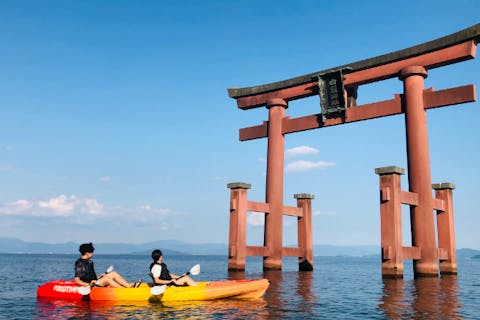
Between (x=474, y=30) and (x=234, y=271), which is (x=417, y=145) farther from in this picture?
(x=234, y=271)

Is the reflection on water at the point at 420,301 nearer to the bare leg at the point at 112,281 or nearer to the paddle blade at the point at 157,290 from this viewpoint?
the paddle blade at the point at 157,290

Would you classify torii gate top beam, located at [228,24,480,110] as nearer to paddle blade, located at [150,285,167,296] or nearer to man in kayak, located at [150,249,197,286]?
man in kayak, located at [150,249,197,286]

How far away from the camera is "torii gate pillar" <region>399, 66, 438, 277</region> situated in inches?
575

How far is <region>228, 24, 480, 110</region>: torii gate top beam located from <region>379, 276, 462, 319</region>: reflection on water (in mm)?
7239

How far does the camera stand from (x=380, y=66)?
1686 centimetres

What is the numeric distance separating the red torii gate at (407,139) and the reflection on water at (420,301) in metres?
0.87

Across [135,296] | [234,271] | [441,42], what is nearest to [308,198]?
[234,271]

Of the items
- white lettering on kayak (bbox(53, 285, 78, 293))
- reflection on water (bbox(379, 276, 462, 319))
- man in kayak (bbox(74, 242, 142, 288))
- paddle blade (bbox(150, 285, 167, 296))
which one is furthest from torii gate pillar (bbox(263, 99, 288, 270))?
paddle blade (bbox(150, 285, 167, 296))

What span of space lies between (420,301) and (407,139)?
6.73 m


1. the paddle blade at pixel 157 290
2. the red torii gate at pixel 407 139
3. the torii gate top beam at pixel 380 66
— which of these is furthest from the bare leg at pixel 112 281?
the torii gate top beam at pixel 380 66

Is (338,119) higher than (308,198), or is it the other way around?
(338,119)

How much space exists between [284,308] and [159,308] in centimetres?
246

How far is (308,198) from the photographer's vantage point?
818 inches

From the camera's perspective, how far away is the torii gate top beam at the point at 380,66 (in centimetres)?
1500
